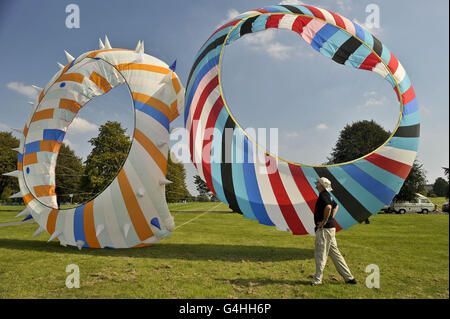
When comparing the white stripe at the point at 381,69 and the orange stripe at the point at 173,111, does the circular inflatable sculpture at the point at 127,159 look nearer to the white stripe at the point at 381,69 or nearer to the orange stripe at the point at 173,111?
the orange stripe at the point at 173,111

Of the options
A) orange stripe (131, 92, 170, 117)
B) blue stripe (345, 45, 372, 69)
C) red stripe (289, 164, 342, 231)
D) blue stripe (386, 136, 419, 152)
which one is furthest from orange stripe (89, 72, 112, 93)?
blue stripe (386, 136, 419, 152)

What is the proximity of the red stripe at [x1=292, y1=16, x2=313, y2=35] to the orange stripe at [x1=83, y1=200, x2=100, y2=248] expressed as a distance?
7.05 metres

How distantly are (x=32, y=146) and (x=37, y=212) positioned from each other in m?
2.01

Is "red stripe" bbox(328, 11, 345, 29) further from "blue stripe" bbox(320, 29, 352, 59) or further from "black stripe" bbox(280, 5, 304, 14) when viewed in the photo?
"black stripe" bbox(280, 5, 304, 14)

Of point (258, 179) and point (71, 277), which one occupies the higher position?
point (258, 179)

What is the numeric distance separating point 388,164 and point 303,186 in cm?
193

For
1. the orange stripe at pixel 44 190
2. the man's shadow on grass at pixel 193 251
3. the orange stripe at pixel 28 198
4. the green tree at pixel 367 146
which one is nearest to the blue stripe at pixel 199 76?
the man's shadow on grass at pixel 193 251

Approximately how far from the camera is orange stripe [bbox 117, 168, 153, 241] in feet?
19.3

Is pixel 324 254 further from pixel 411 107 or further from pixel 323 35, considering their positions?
pixel 323 35

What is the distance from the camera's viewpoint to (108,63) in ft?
22.1

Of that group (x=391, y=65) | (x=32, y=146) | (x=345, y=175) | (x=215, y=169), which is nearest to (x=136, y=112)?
(x=215, y=169)

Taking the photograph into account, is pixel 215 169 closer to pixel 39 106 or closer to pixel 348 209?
pixel 348 209

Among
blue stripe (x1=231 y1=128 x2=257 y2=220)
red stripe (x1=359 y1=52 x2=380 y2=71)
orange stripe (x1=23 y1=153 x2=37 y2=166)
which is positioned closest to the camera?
blue stripe (x1=231 y1=128 x2=257 y2=220)

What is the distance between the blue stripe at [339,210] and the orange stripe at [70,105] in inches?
278
